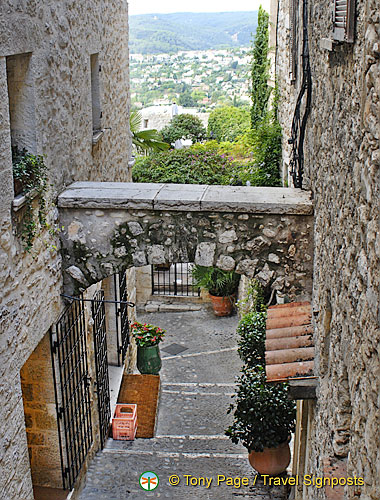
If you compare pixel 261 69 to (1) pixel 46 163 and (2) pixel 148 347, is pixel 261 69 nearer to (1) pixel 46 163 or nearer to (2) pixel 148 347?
(2) pixel 148 347

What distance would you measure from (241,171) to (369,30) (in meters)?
8.75

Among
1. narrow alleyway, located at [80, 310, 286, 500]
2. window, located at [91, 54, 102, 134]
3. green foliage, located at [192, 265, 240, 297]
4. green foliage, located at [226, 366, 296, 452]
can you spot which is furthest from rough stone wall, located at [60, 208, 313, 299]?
green foliage, located at [192, 265, 240, 297]

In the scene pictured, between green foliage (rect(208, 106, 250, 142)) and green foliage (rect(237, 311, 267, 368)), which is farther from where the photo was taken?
green foliage (rect(208, 106, 250, 142))

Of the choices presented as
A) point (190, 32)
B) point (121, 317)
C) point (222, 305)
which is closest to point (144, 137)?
point (222, 305)

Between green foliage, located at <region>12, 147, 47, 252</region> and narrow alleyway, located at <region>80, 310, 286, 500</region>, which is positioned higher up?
green foliage, located at <region>12, 147, 47, 252</region>

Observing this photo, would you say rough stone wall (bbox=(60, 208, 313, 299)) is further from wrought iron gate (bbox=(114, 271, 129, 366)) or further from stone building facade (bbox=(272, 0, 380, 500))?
wrought iron gate (bbox=(114, 271, 129, 366))

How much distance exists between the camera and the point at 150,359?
9.02m

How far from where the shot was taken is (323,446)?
348 cm

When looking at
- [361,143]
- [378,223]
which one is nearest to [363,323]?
[378,223]

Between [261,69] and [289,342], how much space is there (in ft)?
26.8

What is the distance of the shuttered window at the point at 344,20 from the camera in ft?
8.68

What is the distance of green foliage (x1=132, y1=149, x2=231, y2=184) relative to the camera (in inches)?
468

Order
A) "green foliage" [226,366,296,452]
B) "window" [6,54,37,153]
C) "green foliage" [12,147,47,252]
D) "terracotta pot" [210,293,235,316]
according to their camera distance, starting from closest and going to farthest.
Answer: "green foliage" [12,147,47,252] < "window" [6,54,37,153] < "green foliage" [226,366,296,452] < "terracotta pot" [210,293,235,316]

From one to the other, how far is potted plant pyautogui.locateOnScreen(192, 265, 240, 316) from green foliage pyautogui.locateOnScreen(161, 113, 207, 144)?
10.6m
